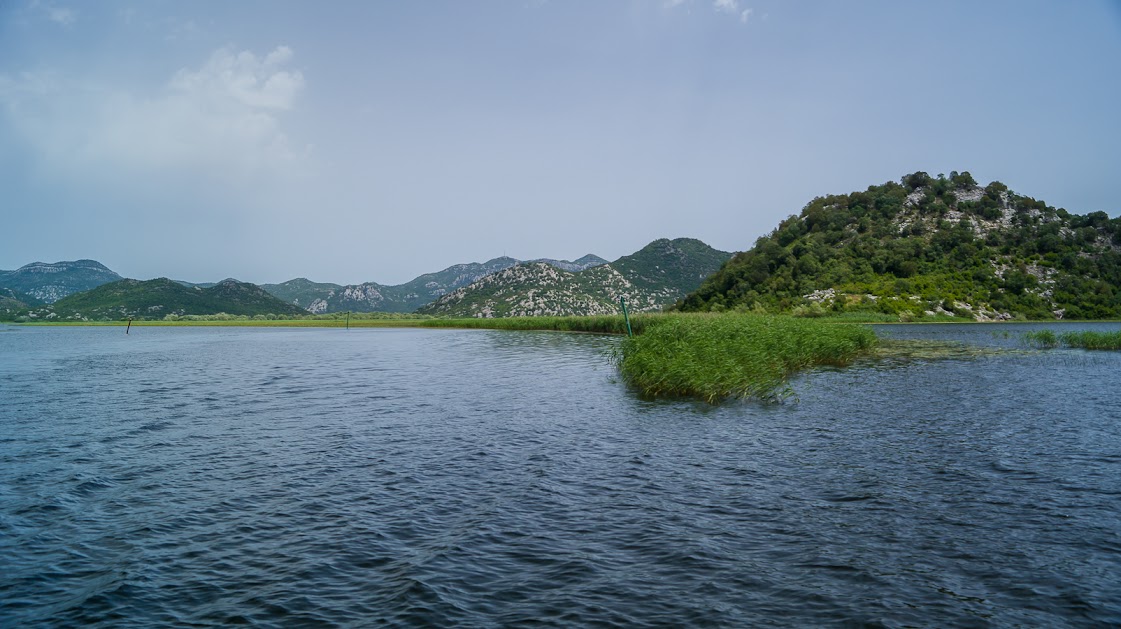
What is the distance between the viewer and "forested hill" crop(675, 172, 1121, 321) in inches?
4656

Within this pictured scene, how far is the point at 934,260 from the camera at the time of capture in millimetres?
133125

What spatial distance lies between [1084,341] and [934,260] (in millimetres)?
85592

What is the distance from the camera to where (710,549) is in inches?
447

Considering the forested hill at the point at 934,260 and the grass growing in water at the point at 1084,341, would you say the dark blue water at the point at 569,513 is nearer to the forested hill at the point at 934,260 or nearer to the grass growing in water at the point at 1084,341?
the grass growing in water at the point at 1084,341

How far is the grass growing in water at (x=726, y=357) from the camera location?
2925 cm

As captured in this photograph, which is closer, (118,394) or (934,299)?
(118,394)

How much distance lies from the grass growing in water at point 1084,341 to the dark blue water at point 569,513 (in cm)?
3351

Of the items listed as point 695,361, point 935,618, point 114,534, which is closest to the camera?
point 935,618

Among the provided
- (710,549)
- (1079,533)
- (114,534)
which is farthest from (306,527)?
(1079,533)

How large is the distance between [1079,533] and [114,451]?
25.1 metres

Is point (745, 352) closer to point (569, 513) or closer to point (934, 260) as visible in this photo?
point (569, 513)

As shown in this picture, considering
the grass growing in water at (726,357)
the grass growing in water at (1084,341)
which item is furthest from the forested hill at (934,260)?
the grass growing in water at (726,357)

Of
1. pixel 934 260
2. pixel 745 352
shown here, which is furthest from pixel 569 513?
pixel 934 260

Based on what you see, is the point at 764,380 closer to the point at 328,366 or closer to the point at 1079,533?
the point at 1079,533
